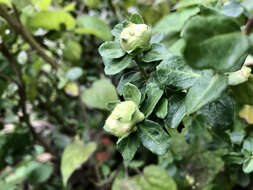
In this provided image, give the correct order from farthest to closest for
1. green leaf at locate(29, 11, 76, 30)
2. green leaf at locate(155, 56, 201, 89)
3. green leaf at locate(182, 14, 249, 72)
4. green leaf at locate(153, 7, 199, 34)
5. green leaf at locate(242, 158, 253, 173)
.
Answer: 1. green leaf at locate(29, 11, 76, 30)
2. green leaf at locate(153, 7, 199, 34)
3. green leaf at locate(242, 158, 253, 173)
4. green leaf at locate(155, 56, 201, 89)
5. green leaf at locate(182, 14, 249, 72)

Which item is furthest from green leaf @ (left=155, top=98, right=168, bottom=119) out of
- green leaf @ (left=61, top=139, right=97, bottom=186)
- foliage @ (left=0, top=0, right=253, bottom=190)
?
green leaf @ (left=61, top=139, right=97, bottom=186)

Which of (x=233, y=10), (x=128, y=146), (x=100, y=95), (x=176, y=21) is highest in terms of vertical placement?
(x=233, y=10)

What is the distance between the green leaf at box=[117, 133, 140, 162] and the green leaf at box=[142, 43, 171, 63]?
0.10 meters

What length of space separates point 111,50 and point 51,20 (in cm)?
54

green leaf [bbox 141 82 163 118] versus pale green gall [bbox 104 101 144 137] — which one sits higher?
pale green gall [bbox 104 101 144 137]

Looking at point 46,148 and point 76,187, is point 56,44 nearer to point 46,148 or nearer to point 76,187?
point 46,148

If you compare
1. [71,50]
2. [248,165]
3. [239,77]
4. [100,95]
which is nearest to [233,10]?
[239,77]

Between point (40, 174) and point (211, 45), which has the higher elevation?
point (211, 45)

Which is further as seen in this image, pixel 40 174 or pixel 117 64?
pixel 40 174

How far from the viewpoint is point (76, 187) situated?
1.05 meters

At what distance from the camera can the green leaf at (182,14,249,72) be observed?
200 mm

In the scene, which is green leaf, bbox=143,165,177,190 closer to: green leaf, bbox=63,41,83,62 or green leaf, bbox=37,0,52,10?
green leaf, bbox=63,41,83,62

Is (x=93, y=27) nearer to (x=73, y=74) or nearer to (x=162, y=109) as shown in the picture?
(x=73, y=74)

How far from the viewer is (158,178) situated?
750 millimetres
